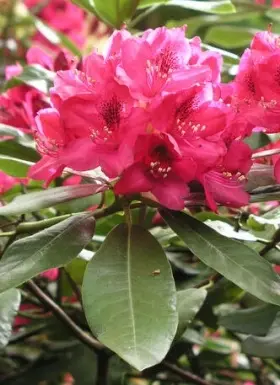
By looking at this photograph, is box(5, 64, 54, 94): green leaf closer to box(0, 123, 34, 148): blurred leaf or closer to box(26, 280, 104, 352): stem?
box(0, 123, 34, 148): blurred leaf

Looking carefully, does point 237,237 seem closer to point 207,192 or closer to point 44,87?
point 207,192

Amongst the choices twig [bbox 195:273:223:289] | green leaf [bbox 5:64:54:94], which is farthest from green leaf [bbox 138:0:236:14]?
twig [bbox 195:273:223:289]

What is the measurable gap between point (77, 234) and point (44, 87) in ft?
1.19

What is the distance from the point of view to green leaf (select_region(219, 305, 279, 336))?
0.84 metres

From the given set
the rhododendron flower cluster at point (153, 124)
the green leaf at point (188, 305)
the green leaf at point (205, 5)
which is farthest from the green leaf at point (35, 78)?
the green leaf at point (188, 305)

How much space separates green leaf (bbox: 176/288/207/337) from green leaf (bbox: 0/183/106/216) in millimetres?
152

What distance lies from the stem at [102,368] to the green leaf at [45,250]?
0.29 metres

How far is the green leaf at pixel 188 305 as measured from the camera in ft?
2.36

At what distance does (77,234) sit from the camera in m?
0.70

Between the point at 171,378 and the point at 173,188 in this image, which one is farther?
the point at 171,378

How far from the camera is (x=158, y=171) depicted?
693mm

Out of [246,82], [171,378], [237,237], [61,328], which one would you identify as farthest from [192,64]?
[171,378]

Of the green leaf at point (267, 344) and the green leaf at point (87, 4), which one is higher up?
the green leaf at point (87, 4)

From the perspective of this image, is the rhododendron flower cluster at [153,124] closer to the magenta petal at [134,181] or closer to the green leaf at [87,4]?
the magenta petal at [134,181]
